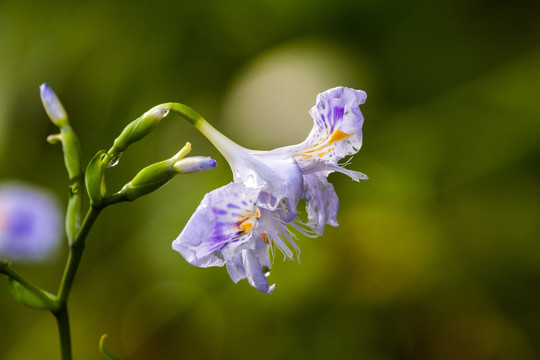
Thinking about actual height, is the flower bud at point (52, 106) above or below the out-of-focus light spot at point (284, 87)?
below

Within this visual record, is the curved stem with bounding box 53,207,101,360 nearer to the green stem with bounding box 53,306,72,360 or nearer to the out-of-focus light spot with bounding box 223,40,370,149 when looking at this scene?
the green stem with bounding box 53,306,72,360

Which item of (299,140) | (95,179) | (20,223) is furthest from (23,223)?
(299,140)

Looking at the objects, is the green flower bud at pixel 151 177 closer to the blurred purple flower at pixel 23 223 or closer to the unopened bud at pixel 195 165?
the unopened bud at pixel 195 165

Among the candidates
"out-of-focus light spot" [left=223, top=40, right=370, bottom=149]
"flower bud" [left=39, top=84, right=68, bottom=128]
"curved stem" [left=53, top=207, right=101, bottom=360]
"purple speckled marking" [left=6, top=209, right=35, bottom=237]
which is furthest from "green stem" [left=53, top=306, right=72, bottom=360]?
"out-of-focus light spot" [left=223, top=40, right=370, bottom=149]

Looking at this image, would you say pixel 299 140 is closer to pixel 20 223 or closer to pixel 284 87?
pixel 284 87

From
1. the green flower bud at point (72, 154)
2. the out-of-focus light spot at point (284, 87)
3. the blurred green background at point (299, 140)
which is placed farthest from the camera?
the out-of-focus light spot at point (284, 87)

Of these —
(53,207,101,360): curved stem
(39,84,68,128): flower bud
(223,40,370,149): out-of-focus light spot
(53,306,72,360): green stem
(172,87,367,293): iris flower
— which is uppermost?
(223,40,370,149): out-of-focus light spot

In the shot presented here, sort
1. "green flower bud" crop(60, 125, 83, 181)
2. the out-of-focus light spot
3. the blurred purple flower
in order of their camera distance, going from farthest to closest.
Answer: the out-of-focus light spot < the blurred purple flower < "green flower bud" crop(60, 125, 83, 181)

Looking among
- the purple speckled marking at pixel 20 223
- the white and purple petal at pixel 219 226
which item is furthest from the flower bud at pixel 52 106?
the purple speckled marking at pixel 20 223
